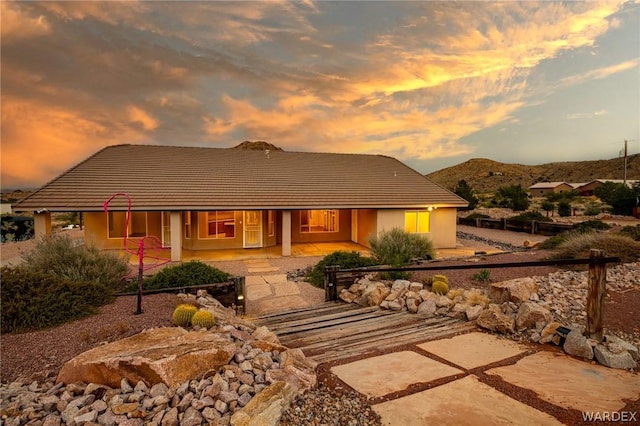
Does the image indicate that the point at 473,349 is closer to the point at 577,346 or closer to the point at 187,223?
the point at 577,346

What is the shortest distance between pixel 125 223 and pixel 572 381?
16433mm

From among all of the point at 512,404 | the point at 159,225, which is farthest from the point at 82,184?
the point at 512,404

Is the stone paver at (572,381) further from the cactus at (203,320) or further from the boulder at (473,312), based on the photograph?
the cactus at (203,320)

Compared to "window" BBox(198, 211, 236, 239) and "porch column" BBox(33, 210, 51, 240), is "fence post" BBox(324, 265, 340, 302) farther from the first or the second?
"porch column" BBox(33, 210, 51, 240)

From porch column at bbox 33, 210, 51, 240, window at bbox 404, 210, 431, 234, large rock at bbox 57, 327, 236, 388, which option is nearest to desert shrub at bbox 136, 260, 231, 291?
large rock at bbox 57, 327, 236, 388

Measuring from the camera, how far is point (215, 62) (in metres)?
14.9

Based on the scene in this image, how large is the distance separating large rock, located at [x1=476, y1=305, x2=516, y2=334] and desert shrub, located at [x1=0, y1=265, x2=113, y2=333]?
6.03m

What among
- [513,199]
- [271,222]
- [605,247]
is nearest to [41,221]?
[271,222]

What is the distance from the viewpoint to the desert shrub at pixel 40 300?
15.0 feet

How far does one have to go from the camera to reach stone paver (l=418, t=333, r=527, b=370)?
3.85 metres

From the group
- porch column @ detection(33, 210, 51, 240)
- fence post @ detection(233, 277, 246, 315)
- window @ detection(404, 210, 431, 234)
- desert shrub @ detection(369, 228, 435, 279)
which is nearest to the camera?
fence post @ detection(233, 277, 246, 315)

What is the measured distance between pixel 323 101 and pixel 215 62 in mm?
6456

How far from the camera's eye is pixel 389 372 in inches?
141

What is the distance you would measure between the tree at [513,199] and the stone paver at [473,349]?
30.5 metres
